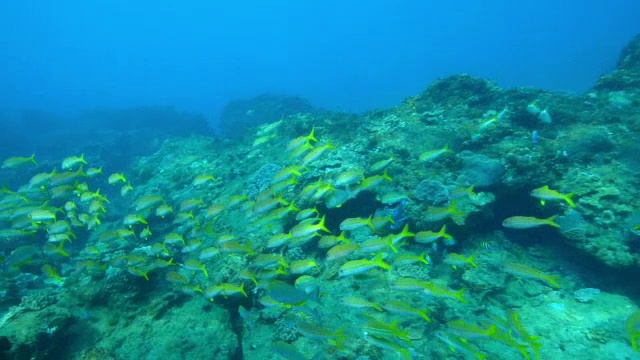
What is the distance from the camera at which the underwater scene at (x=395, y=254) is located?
5.45 meters

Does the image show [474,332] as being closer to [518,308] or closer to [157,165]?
[518,308]

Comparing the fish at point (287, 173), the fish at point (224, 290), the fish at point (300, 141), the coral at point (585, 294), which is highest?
the fish at point (300, 141)

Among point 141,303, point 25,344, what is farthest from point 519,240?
point 25,344

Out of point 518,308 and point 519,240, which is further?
point 519,240

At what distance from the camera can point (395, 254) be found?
6984 millimetres

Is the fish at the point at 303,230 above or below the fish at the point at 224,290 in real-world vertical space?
above

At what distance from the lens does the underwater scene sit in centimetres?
545

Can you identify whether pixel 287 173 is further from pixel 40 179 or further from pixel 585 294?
pixel 40 179

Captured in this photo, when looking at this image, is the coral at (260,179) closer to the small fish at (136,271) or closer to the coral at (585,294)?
the small fish at (136,271)

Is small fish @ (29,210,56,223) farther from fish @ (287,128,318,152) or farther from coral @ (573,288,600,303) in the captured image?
coral @ (573,288,600,303)

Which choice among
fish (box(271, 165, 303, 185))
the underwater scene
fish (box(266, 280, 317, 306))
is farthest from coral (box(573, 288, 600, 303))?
fish (box(271, 165, 303, 185))

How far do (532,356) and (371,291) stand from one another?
2616 mm

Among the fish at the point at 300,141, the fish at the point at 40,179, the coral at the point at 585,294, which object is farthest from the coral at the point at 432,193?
the fish at the point at 40,179

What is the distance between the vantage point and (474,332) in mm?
4457
